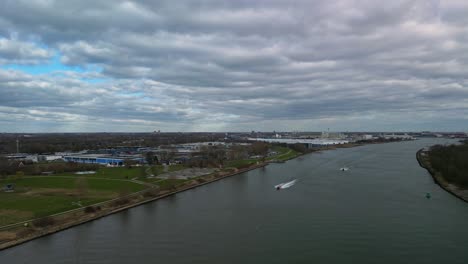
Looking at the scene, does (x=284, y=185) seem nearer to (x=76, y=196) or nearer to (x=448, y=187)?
(x=448, y=187)

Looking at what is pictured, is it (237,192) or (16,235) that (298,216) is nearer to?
(237,192)

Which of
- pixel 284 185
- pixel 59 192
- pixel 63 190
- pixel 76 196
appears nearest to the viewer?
pixel 76 196

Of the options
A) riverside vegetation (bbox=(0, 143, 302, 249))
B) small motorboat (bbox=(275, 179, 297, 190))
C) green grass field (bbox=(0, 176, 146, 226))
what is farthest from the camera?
small motorboat (bbox=(275, 179, 297, 190))

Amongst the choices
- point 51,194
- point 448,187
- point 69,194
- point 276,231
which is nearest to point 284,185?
point 448,187

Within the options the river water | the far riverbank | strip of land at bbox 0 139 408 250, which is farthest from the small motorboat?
the far riverbank

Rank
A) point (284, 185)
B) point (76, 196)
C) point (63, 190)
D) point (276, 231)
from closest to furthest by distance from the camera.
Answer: point (276, 231) < point (76, 196) < point (63, 190) < point (284, 185)

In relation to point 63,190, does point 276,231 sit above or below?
below

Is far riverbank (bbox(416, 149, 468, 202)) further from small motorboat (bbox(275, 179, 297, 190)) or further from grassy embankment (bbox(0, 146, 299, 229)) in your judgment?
grassy embankment (bbox(0, 146, 299, 229))

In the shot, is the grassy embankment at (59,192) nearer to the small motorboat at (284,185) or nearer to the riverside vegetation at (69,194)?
the riverside vegetation at (69,194)

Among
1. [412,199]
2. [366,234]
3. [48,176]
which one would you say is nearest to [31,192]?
[48,176]

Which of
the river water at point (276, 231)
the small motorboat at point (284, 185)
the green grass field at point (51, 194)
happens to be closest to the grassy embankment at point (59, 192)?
the green grass field at point (51, 194)
